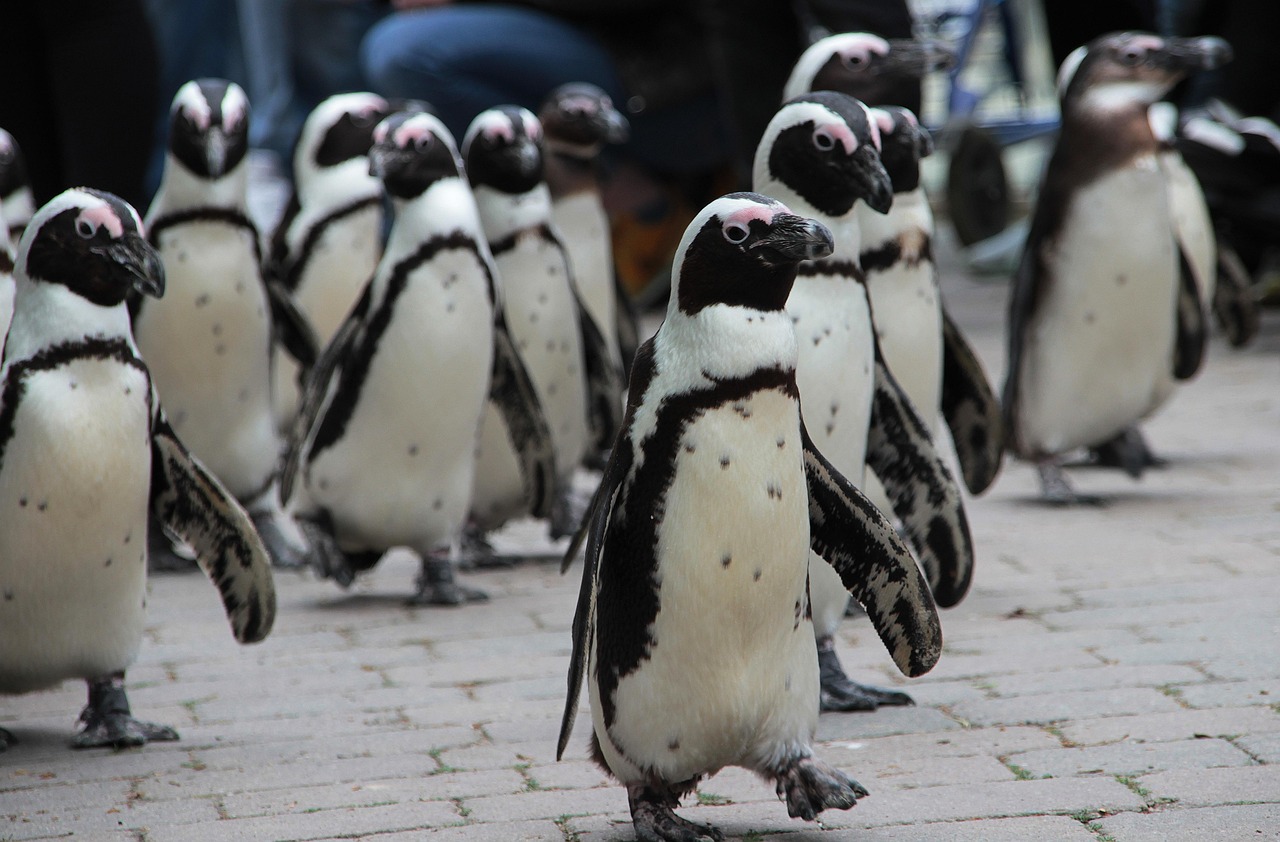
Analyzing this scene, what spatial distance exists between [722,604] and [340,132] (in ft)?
11.6

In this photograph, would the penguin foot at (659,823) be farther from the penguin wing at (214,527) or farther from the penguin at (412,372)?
the penguin at (412,372)

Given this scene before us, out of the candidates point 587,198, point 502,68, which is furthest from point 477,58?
point 587,198

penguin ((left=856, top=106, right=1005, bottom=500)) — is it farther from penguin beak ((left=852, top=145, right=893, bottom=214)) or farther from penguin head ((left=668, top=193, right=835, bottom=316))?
penguin head ((left=668, top=193, right=835, bottom=316))

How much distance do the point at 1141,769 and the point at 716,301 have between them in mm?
1046

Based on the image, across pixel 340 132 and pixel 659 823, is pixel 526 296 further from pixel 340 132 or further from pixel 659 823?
pixel 659 823

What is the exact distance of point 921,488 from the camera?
3129mm

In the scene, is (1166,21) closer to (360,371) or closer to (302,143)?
(302,143)

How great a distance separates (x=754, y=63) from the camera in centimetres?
612

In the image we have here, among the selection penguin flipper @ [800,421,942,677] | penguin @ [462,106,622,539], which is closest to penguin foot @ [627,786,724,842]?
penguin flipper @ [800,421,942,677]

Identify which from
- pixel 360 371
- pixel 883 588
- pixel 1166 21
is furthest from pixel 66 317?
pixel 1166 21

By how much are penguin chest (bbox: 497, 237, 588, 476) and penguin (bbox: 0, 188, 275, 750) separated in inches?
68.1

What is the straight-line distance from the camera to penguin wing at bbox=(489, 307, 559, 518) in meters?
4.36

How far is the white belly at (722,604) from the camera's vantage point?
2.46m

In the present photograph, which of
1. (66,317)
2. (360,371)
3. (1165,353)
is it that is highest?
(66,317)
